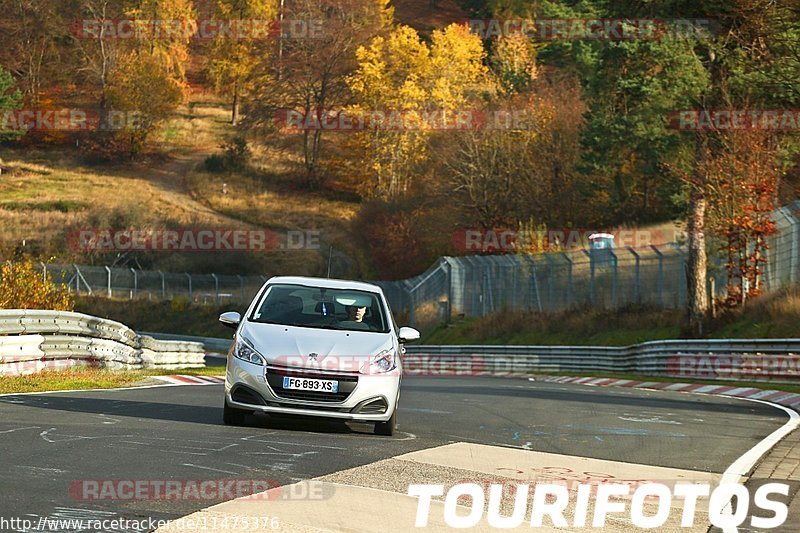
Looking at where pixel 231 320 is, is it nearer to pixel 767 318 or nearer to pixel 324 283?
pixel 324 283

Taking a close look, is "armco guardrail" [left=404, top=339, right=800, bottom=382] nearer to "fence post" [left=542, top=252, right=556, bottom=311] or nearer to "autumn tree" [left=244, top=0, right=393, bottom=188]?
"fence post" [left=542, top=252, right=556, bottom=311]

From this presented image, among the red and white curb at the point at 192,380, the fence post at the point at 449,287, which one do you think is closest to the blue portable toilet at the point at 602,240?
the fence post at the point at 449,287

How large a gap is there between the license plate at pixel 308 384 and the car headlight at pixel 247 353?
0.31m

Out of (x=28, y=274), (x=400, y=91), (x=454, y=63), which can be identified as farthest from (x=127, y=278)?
(x=28, y=274)

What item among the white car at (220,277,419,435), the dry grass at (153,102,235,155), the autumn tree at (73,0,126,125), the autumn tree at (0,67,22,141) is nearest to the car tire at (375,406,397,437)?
the white car at (220,277,419,435)

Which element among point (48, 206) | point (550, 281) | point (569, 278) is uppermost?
point (569, 278)

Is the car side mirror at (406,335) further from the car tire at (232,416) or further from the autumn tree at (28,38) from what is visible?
the autumn tree at (28,38)

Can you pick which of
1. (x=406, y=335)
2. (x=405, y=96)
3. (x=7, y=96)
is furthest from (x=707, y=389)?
(x=7, y=96)

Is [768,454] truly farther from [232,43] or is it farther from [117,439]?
[232,43]

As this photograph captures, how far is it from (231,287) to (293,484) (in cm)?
5967

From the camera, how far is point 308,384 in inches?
494

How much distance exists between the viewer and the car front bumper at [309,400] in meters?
12.5

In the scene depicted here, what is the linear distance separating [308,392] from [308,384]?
0.08 metres

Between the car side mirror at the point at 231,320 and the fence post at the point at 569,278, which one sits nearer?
the car side mirror at the point at 231,320
